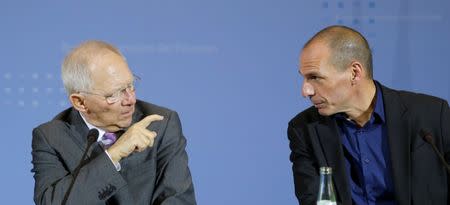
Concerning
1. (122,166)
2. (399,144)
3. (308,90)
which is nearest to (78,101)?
(122,166)

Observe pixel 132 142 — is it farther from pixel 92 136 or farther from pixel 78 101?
pixel 78 101

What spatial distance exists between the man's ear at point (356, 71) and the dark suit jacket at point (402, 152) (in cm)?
15

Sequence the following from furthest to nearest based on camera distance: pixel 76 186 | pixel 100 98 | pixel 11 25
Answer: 1. pixel 11 25
2. pixel 100 98
3. pixel 76 186

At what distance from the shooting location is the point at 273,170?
4.54 m

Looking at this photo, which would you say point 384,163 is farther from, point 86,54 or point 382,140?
point 86,54

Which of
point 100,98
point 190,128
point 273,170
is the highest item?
point 100,98

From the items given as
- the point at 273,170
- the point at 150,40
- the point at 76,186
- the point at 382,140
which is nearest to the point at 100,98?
the point at 76,186

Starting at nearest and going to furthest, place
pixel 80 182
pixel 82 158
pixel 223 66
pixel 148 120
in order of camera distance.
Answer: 1. pixel 82 158
2. pixel 80 182
3. pixel 148 120
4. pixel 223 66

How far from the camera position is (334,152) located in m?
3.20

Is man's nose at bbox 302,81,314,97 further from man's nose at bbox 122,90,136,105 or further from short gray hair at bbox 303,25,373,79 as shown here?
man's nose at bbox 122,90,136,105

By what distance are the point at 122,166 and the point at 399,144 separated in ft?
3.43

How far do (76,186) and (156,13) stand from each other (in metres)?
1.69

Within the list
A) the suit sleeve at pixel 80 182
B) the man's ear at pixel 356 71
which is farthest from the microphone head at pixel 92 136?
the man's ear at pixel 356 71

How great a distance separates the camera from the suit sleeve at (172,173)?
123 inches
